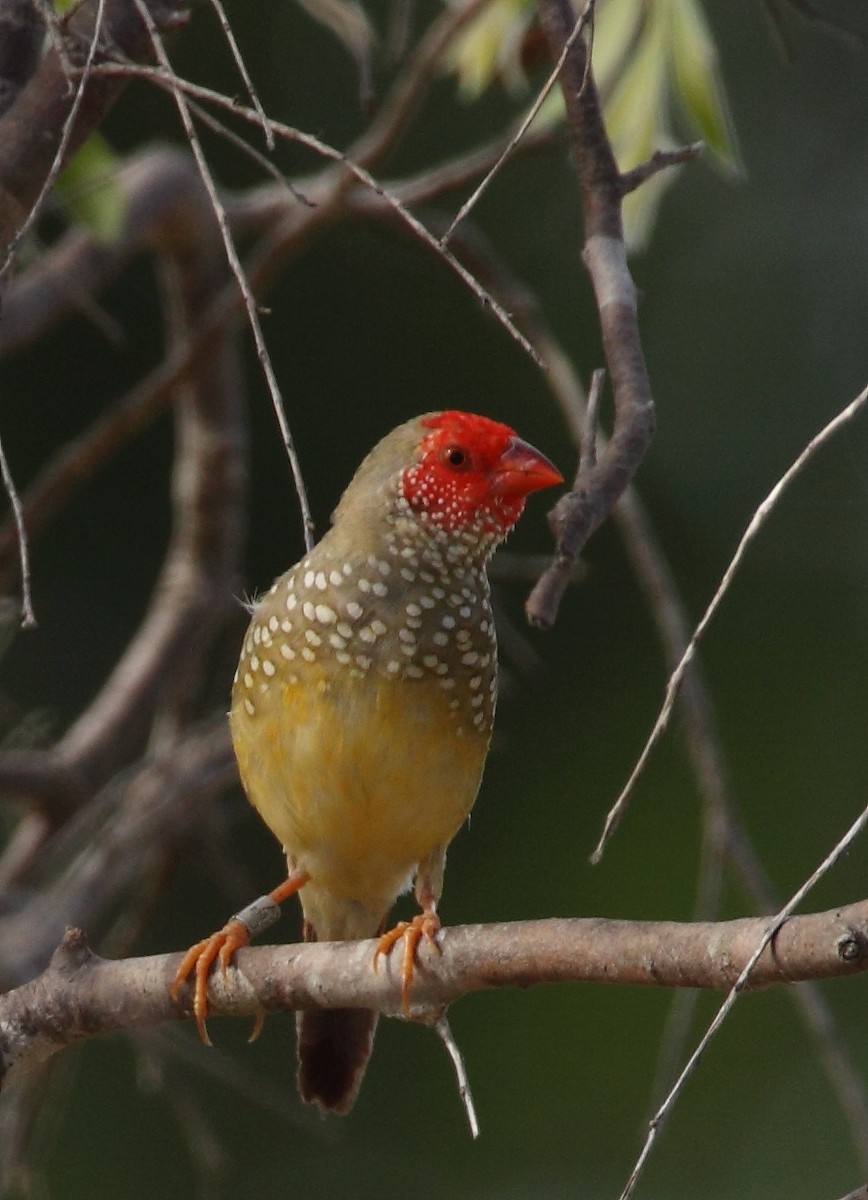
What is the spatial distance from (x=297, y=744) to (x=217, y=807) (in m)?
1.45

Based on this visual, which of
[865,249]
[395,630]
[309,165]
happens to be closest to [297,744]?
[395,630]

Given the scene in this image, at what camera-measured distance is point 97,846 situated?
3840mm

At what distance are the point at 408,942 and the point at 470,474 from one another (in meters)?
1.07

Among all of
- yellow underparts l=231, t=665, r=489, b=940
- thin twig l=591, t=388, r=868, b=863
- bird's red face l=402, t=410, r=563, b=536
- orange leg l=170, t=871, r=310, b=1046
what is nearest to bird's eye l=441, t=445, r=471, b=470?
bird's red face l=402, t=410, r=563, b=536

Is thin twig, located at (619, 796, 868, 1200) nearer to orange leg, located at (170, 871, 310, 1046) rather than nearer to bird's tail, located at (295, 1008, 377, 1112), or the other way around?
orange leg, located at (170, 871, 310, 1046)

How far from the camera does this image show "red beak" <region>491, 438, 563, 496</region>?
123 inches

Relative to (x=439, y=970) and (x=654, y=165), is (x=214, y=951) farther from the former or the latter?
(x=654, y=165)

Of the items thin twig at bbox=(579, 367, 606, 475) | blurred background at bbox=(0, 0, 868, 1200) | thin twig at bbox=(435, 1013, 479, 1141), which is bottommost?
blurred background at bbox=(0, 0, 868, 1200)

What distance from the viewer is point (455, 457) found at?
10.6 ft

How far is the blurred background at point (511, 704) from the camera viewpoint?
6.61 meters

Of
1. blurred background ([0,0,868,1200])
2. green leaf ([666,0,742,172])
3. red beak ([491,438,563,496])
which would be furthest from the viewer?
blurred background ([0,0,868,1200])

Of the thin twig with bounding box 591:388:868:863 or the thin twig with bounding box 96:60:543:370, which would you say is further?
the thin twig with bounding box 96:60:543:370

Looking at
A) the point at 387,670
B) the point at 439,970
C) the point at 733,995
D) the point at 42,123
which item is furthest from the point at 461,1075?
the point at 42,123

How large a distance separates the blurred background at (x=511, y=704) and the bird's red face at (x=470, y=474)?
3170 mm
